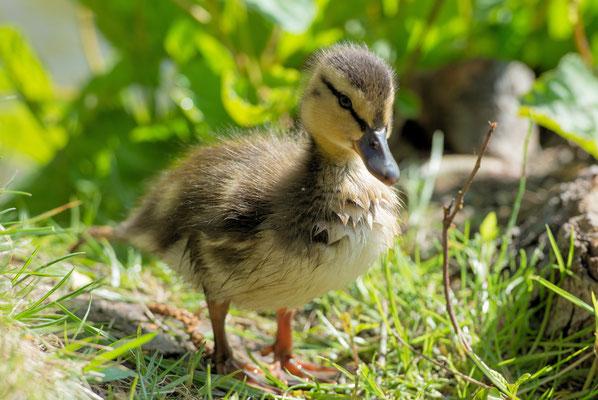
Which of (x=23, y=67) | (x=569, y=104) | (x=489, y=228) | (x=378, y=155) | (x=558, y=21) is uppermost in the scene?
(x=558, y=21)

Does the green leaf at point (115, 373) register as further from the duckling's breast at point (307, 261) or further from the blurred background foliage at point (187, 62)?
the blurred background foliage at point (187, 62)

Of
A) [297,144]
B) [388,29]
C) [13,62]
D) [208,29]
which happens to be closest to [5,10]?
[13,62]

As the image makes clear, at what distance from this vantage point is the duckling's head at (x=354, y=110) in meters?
1.84

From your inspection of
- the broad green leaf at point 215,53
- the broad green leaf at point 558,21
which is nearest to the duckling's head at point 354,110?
the broad green leaf at point 215,53

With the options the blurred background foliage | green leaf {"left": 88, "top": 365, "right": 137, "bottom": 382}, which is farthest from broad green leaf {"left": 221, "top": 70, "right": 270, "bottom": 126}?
green leaf {"left": 88, "top": 365, "right": 137, "bottom": 382}

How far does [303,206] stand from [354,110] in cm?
31

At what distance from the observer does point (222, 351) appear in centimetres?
214

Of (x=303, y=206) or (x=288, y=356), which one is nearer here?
(x=303, y=206)

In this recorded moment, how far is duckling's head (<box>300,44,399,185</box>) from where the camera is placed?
1.84 metres

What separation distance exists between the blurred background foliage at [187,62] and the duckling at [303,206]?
1291 mm

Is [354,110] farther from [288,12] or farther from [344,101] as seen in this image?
[288,12]

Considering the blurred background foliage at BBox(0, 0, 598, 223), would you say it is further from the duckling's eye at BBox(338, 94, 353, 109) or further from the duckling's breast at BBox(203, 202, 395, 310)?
the duckling's breast at BBox(203, 202, 395, 310)

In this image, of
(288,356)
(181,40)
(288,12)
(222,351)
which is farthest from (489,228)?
(181,40)

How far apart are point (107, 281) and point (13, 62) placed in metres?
1.66
